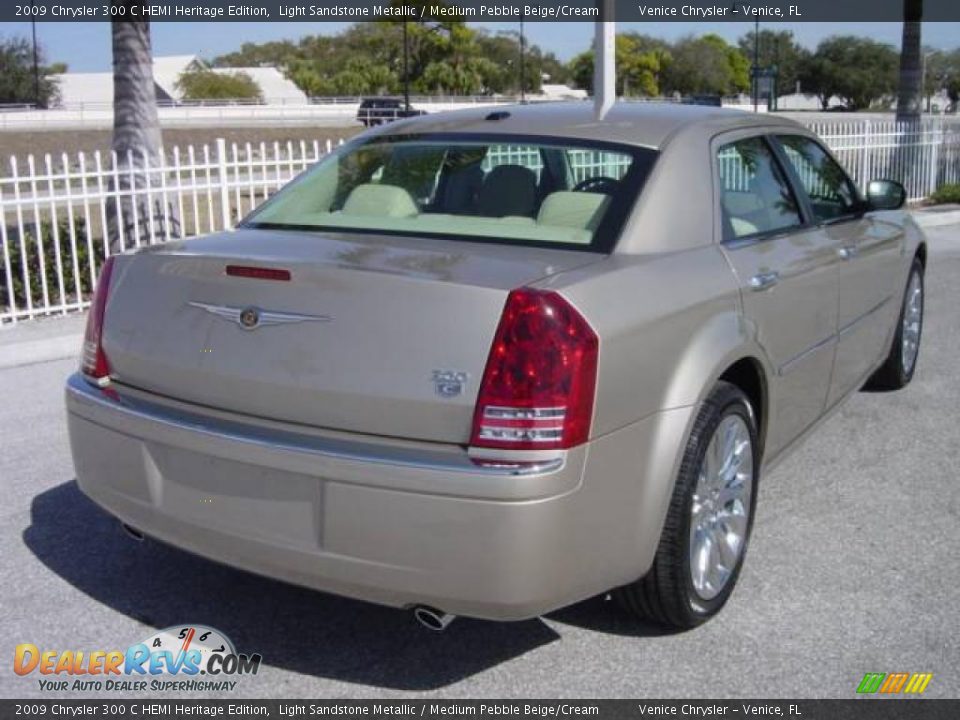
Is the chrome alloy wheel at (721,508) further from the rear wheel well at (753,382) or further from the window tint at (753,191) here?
the window tint at (753,191)

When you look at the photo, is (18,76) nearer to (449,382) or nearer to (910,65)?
(910,65)

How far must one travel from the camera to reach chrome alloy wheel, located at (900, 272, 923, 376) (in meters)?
6.26

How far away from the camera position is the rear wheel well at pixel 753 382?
3.74 m

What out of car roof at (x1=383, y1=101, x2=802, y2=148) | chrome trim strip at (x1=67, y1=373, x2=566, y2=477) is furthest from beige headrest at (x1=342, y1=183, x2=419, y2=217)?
chrome trim strip at (x1=67, y1=373, x2=566, y2=477)

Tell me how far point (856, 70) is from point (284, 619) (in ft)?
301

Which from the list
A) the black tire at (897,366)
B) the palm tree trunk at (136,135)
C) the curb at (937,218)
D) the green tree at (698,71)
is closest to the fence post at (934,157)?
the curb at (937,218)

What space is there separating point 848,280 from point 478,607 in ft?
8.62

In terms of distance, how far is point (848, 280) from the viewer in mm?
4762

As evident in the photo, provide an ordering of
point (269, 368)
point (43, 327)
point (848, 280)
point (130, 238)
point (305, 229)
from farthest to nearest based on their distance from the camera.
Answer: point (130, 238)
point (43, 327)
point (848, 280)
point (305, 229)
point (269, 368)

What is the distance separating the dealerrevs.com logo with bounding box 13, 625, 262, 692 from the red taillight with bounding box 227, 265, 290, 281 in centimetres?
117

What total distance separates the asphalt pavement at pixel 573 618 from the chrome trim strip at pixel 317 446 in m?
0.74
